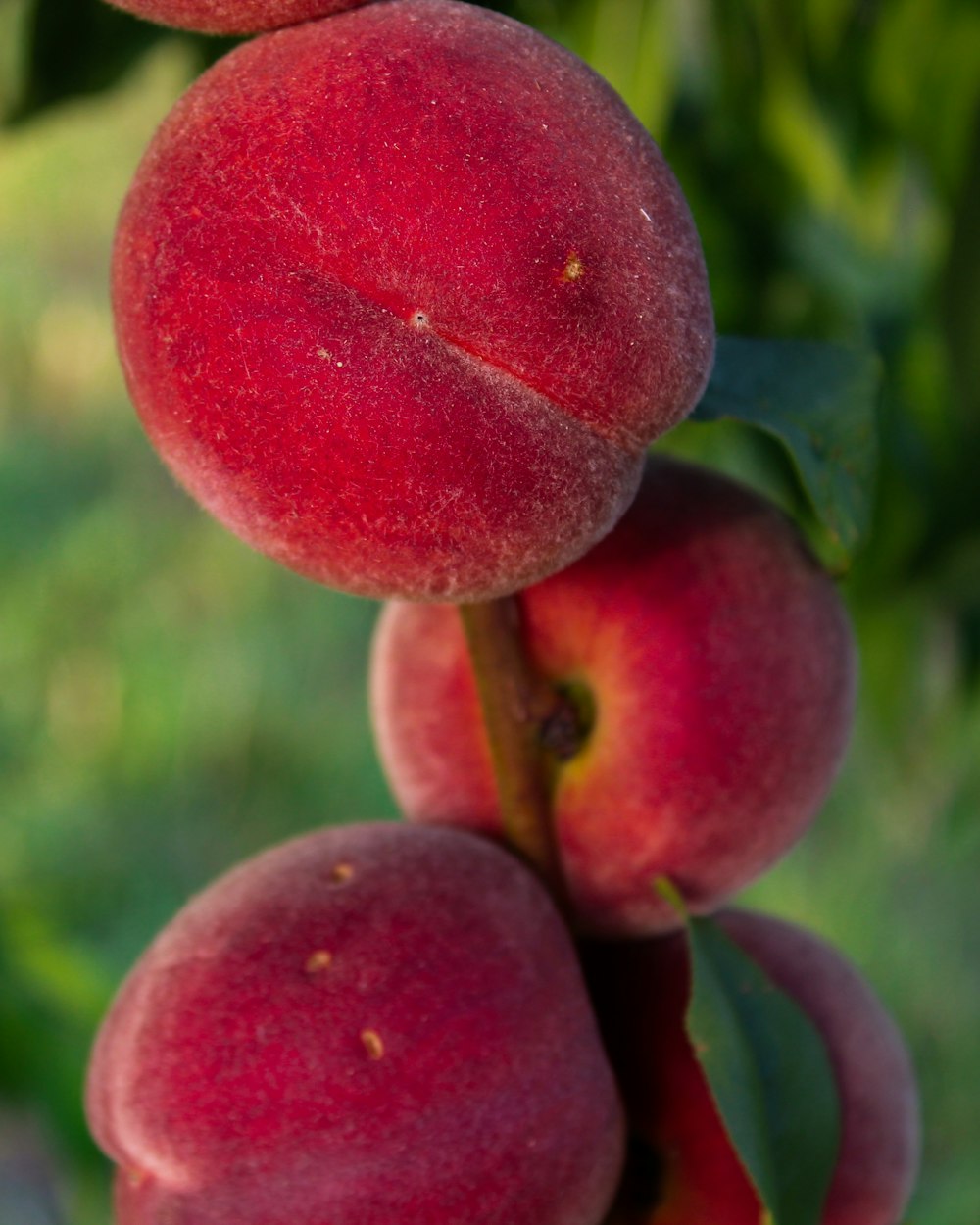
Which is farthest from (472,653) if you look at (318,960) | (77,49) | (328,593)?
(328,593)

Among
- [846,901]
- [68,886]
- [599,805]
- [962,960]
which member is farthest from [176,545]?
[599,805]

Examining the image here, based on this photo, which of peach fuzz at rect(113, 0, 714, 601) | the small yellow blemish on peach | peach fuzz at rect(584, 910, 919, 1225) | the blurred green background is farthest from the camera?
the blurred green background

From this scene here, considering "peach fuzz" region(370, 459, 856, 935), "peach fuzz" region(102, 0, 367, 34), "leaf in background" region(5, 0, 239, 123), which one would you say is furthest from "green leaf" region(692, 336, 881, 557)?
"leaf in background" region(5, 0, 239, 123)

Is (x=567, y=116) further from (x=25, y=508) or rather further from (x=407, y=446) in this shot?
(x=25, y=508)

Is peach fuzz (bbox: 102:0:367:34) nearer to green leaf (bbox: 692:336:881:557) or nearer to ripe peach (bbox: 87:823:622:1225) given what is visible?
green leaf (bbox: 692:336:881:557)

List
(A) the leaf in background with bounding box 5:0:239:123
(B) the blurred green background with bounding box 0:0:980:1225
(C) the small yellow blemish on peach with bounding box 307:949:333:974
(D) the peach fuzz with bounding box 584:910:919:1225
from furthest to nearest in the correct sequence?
(B) the blurred green background with bounding box 0:0:980:1225
(A) the leaf in background with bounding box 5:0:239:123
(D) the peach fuzz with bounding box 584:910:919:1225
(C) the small yellow blemish on peach with bounding box 307:949:333:974

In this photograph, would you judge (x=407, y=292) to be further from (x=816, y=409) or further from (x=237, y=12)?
(x=816, y=409)

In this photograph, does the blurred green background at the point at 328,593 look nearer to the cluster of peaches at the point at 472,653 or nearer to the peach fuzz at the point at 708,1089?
the cluster of peaches at the point at 472,653
